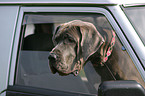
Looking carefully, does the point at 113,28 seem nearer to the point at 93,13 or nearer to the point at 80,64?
the point at 93,13

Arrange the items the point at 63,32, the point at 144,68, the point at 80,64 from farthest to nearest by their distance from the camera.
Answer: the point at 63,32
the point at 80,64
the point at 144,68

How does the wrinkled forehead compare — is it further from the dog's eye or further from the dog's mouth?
the dog's mouth

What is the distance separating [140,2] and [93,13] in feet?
1.28

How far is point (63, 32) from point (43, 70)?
1.26 ft

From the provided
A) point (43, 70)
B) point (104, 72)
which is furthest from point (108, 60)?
point (43, 70)

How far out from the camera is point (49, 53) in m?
1.92

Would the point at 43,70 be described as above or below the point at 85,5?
below

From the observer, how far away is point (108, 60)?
74.7 inches

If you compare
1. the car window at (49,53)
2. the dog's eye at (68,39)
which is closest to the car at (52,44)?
the car window at (49,53)

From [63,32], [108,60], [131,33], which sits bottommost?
[108,60]

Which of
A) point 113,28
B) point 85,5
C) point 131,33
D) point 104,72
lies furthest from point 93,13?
point 104,72

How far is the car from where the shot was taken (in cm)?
175

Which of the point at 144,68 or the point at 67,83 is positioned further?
Result: the point at 67,83

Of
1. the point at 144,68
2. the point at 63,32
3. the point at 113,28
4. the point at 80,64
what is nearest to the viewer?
A: the point at 144,68
